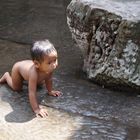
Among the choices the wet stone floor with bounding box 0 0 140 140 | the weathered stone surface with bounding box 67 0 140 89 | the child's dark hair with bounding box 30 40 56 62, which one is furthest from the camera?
the weathered stone surface with bounding box 67 0 140 89

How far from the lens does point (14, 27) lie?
15.8 ft

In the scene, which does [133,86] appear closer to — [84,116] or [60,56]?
[84,116]

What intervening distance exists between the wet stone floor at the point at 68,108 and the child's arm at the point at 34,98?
0.05 metres

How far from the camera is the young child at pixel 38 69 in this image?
118 inches

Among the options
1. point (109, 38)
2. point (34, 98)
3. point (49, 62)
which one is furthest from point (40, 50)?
point (109, 38)

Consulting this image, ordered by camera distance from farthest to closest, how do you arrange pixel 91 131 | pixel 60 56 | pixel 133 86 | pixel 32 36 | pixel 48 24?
1. pixel 48 24
2. pixel 32 36
3. pixel 60 56
4. pixel 133 86
5. pixel 91 131

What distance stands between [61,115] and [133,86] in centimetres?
61

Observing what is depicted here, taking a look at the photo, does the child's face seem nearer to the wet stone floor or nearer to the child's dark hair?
the child's dark hair

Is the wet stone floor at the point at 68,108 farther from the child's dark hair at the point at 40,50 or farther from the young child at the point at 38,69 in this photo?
the child's dark hair at the point at 40,50

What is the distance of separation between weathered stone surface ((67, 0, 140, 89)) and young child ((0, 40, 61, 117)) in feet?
1.36

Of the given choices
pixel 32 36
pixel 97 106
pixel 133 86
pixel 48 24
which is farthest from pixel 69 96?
pixel 48 24

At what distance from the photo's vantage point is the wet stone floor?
2.82 meters

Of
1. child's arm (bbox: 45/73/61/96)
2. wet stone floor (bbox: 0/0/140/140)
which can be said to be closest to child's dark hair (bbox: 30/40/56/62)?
child's arm (bbox: 45/73/61/96)

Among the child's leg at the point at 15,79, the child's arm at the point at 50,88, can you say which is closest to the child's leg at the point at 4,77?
the child's leg at the point at 15,79
